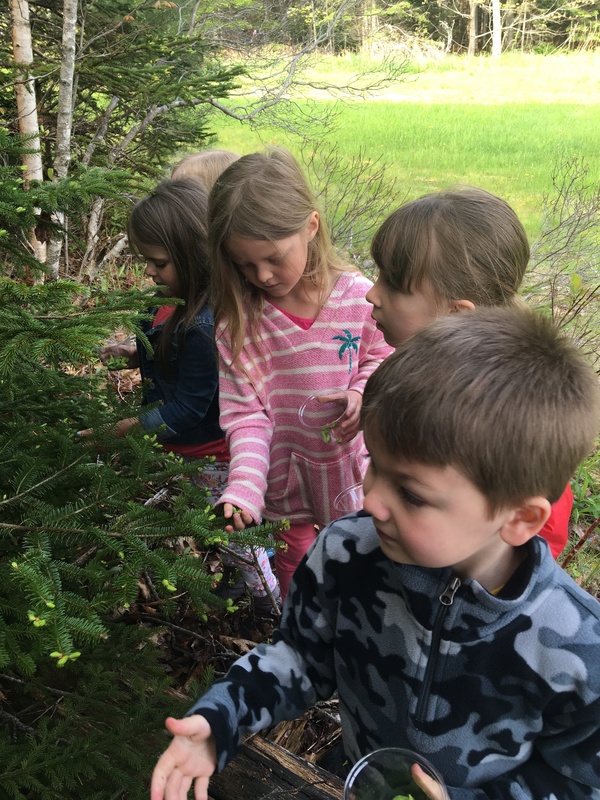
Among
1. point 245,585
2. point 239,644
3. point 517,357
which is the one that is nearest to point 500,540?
point 517,357

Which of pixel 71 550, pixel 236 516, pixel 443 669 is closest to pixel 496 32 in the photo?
pixel 236 516

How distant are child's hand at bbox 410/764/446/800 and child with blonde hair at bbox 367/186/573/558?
3.82ft

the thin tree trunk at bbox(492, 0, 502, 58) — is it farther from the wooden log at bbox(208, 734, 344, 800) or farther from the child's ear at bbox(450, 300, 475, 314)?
the wooden log at bbox(208, 734, 344, 800)

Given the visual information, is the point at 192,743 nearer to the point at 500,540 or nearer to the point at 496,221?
the point at 500,540

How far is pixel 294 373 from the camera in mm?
2598

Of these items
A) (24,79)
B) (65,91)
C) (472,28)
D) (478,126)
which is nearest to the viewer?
(24,79)

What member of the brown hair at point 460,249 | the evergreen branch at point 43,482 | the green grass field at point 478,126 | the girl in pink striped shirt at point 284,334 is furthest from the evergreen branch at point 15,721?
the green grass field at point 478,126

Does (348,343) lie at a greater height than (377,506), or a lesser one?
lesser

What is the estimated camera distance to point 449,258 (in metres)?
2.13

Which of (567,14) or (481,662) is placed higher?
(567,14)

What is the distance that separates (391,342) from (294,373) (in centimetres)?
46

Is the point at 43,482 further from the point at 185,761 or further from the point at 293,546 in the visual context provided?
the point at 293,546

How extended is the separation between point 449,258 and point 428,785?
1.53 metres

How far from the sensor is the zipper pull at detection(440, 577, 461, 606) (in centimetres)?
126
